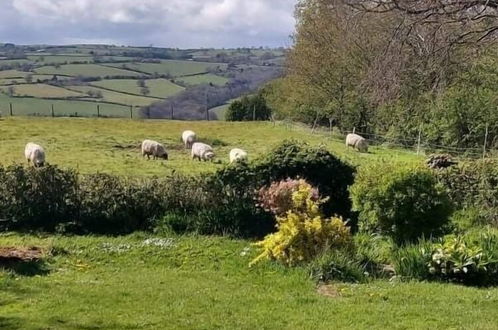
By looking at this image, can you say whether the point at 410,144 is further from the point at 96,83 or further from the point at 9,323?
the point at 96,83

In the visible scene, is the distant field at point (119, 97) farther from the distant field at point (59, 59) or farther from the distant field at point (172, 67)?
the distant field at point (59, 59)

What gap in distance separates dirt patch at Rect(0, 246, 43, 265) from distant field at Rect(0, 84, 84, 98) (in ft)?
213

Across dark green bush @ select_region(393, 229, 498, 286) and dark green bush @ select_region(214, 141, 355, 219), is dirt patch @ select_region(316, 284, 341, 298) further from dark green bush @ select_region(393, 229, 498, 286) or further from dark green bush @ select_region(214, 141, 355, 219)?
dark green bush @ select_region(214, 141, 355, 219)

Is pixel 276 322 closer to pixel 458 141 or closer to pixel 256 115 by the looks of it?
pixel 458 141

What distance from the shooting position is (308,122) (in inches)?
2153

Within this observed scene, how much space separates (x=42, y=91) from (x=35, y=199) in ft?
215

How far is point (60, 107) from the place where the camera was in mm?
70938

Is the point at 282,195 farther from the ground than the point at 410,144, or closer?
farther from the ground

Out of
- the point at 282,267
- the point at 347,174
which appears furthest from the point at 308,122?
the point at 282,267

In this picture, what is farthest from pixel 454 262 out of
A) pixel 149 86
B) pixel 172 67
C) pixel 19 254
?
pixel 172 67

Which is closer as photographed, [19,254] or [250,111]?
[19,254]

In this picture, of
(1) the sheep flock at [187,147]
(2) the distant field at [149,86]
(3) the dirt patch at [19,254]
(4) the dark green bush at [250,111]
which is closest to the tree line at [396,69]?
(1) the sheep flock at [187,147]

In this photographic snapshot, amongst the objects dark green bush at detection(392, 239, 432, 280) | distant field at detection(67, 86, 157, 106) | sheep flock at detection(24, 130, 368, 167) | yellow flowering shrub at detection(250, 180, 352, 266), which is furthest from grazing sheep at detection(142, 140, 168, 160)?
distant field at detection(67, 86, 157, 106)

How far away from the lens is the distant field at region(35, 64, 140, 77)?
94.9m
